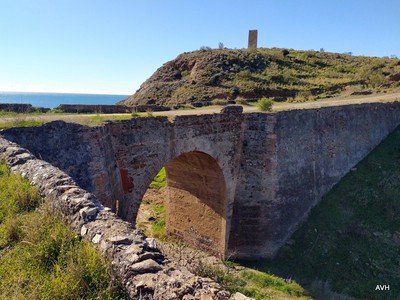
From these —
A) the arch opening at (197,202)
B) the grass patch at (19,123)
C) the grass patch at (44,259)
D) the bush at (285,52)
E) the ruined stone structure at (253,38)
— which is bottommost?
the arch opening at (197,202)

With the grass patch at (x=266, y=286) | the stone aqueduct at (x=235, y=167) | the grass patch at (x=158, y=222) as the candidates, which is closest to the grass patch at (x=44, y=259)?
the stone aqueduct at (x=235, y=167)

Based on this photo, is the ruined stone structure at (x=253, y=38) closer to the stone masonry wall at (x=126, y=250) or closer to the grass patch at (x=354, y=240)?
the grass patch at (x=354, y=240)

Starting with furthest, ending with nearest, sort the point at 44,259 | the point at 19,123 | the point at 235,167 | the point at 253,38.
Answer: the point at 253,38
the point at 235,167
the point at 19,123
the point at 44,259

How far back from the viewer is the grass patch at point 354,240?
43.4 ft

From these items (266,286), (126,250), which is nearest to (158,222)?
(266,286)

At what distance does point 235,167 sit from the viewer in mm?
14320

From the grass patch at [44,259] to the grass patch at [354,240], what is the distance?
11.1 metres

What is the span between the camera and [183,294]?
3076mm

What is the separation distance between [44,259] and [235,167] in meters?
10.8

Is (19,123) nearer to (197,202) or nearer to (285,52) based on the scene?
(197,202)

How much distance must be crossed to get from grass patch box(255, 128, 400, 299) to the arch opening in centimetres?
229

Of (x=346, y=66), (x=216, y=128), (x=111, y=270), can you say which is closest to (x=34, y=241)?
(x=111, y=270)

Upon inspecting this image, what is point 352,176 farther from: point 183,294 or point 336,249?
point 183,294

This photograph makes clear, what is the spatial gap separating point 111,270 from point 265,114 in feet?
37.8
